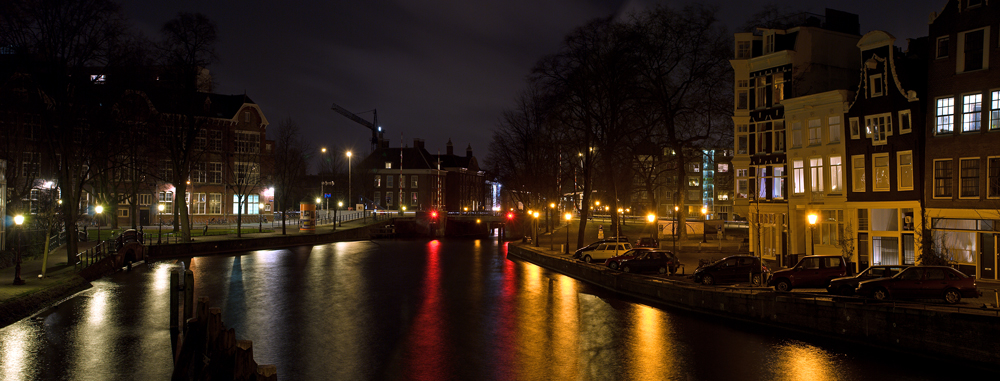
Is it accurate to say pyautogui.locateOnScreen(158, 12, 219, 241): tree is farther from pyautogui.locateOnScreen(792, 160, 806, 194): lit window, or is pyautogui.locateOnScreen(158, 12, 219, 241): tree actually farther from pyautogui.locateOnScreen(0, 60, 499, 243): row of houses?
pyautogui.locateOnScreen(792, 160, 806, 194): lit window

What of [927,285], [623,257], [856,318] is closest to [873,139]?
[927,285]

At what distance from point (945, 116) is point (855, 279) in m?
10.2

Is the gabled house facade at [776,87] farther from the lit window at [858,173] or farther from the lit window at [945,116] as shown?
the lit window at [945,116]

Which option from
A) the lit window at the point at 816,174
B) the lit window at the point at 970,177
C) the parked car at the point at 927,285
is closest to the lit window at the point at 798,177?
the lit window at the point at 816,174

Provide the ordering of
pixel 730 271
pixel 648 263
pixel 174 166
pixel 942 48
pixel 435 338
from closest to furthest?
pixel 435 338, pixel 942 48, pixel 730 271, pixel 648 263, pixel 174 166

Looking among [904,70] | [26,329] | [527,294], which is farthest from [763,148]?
[26,329]

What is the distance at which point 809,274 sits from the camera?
25.9 m

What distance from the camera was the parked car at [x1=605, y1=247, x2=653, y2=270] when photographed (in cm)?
3525

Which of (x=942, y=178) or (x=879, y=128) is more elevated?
(x=879, y=128)

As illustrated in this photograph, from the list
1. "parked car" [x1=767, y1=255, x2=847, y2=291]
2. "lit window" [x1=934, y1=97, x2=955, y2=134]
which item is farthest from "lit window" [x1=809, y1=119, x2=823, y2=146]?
"parked car" [x1=767, y1=255, x2=847, y2=291]

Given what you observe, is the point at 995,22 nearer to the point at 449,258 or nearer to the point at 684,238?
the point at 684,238

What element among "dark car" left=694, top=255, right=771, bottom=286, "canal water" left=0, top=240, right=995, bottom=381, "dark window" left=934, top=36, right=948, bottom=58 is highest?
"dark window" left=934, top=36, right=948, bottom=58

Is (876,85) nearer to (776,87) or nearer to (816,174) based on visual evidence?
(816,174)

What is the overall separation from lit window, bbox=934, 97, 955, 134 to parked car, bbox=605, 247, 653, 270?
14.5 metres
